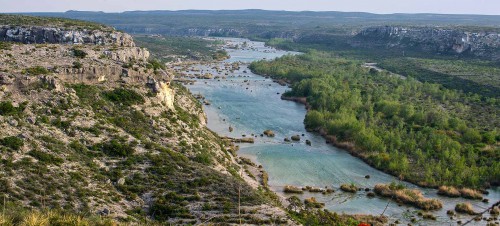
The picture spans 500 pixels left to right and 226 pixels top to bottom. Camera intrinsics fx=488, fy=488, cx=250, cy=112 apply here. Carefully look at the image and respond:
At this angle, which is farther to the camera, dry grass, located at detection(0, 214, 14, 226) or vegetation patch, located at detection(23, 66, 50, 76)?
vegetation patch, located at detection(23, 66, 50, 76)

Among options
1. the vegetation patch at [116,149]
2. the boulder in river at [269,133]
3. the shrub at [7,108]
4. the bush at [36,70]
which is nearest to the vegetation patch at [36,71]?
the bush at [36,70]

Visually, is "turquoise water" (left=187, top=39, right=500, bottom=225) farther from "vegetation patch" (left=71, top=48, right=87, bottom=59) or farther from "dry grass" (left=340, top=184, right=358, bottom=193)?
"vegetation patch" (left=71, top=48, right=87, bottom=59)

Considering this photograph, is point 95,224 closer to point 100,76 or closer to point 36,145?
point 36,145

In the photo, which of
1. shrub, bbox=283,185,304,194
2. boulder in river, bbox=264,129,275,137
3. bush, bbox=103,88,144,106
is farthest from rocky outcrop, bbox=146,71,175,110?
shrub, bbox=283,185,304,194

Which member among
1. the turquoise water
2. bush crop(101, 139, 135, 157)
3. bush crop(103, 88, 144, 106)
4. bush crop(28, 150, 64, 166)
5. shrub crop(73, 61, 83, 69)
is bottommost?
the turquoise water

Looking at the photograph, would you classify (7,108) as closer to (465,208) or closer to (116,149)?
(116,149)

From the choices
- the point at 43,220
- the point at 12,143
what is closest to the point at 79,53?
the point at 12,143

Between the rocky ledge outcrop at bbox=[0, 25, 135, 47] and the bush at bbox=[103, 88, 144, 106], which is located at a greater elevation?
the rocky ledge outcrop at bbox=[0, 25, 135, 47]
